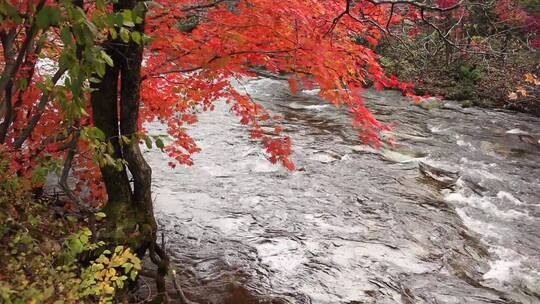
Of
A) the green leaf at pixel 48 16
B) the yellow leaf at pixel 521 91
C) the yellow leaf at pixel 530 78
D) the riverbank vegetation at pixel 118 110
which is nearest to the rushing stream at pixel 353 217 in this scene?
the riverbank vegetation at pixel 118 110

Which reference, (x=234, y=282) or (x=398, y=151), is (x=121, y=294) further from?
(x=398, y=151)

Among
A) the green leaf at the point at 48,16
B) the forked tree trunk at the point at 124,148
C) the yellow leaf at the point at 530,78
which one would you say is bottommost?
the forked tree trunk at the point at 124,148

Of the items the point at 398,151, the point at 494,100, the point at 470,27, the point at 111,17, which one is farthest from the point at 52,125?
the point at 470,27

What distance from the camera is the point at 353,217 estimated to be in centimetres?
827

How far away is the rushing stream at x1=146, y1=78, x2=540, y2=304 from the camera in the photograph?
626cm

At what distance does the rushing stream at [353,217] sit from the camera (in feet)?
20.5

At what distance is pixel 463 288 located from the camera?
6305mm

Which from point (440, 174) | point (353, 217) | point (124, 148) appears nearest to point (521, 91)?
point (440, 174)

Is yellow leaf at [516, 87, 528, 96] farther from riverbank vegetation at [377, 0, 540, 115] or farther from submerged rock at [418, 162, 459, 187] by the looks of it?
submerged rock at [418, 162, 459, 187]

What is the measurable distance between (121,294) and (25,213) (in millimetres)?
1245

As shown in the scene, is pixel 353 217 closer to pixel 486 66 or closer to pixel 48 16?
pixel 48 16

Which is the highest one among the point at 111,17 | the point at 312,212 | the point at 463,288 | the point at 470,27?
the point at 470,27

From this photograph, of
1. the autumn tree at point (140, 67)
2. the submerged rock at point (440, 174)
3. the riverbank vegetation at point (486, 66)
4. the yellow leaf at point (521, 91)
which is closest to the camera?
the autumn tree at point (140, 67)

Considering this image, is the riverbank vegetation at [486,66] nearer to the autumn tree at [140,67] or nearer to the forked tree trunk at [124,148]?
the autumn tree at [140,67]
